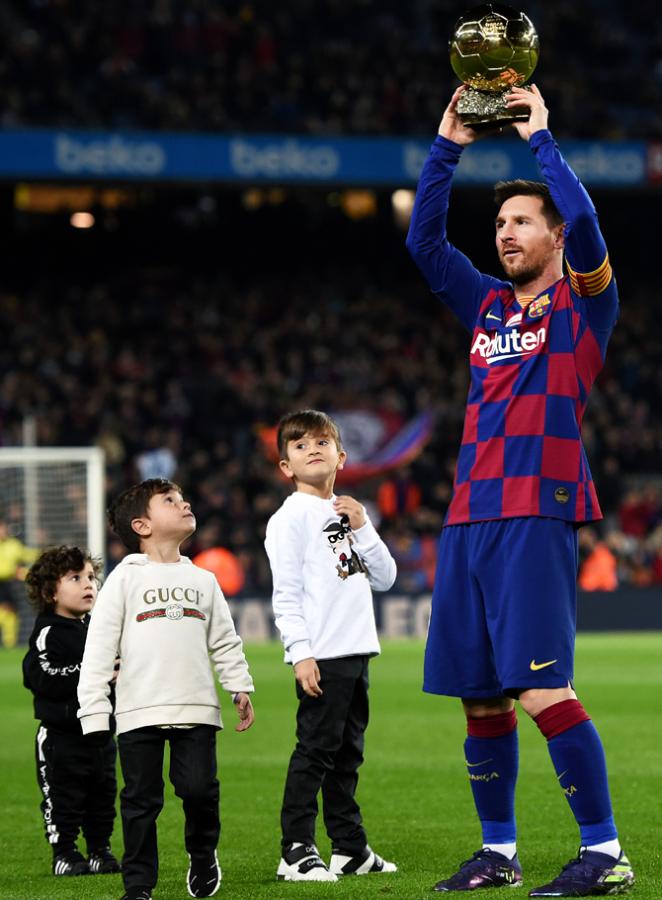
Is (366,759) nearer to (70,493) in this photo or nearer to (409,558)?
(70,493)

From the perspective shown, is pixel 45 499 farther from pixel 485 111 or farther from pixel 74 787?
pixel 485 111

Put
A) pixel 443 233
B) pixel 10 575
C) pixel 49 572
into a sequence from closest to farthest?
pixel 443 233 → pixel 49 572 → pixel 10 575

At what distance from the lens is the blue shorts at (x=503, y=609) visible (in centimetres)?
477

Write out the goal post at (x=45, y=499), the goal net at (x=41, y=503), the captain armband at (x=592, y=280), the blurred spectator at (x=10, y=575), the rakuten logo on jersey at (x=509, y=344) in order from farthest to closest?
the goal post at (x=45, y=499) → the goal net at (x=41, y=503) → the blurred spectator at (x=10, y=575) → the rakuten logo on jersey at (x=509, y=344) → the captain armband at (x=592, y=280)

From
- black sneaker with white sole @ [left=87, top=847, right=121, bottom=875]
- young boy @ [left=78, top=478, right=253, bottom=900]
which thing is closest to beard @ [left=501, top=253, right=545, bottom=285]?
young boy @ [left=78, top=478, right=253, bottom=900]

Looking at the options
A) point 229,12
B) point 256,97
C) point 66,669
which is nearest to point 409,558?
point 256,97

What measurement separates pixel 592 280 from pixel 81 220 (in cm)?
2735

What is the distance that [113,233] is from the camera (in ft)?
104

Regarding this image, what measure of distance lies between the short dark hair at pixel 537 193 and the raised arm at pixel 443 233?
0.69 feet

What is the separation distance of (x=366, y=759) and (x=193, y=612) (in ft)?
15.4

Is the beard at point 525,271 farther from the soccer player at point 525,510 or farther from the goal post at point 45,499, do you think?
the goal post at point 45,499

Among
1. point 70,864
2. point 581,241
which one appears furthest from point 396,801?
point 581,241

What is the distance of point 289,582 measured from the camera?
5.56m

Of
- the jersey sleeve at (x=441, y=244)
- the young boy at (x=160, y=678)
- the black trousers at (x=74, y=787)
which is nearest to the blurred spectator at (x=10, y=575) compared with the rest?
the black trousers at (x=74, y=787)
